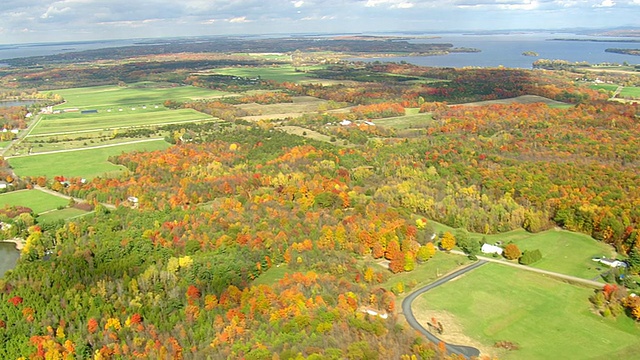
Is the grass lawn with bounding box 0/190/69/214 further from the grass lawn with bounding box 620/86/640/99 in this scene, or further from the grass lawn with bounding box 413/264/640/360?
the grass lawn with bounding box 620/86/640/99

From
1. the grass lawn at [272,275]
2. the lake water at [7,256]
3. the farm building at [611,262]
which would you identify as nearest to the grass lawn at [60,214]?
the lake water at [7,256]

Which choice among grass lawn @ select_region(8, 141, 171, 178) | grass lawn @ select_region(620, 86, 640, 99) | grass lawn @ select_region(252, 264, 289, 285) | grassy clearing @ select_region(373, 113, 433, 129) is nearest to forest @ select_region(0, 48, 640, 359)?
grass lawn @ select_region(252, 264, 289, 285)

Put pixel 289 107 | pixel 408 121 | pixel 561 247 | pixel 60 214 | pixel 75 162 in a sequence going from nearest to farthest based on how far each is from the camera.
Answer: pixel 561 247 → pixel 60 214 → pixel 75 162 → pixel 408 121 → pixel 289 107

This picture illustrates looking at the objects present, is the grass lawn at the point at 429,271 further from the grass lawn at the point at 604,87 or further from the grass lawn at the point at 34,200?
the grass lawn at the point at 604,87

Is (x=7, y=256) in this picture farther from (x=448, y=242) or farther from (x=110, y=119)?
(x=110, y=119)

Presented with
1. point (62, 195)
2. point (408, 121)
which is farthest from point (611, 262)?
point (408, 121)

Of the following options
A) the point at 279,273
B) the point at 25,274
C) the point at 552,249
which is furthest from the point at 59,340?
the point at 552,249
